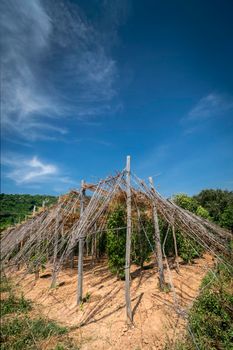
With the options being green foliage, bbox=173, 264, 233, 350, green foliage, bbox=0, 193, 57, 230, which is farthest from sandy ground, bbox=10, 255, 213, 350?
green foliage, bbox=0, 193, 57, 230

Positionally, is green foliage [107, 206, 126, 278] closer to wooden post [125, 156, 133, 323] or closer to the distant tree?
wooden post [125, 156, 133, 323]

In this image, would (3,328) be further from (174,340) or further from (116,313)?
(174,340)

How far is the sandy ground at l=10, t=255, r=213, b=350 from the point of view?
12.5ft

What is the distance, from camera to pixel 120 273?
7.11m

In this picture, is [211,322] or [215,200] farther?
[215,200]

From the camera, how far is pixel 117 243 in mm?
7344

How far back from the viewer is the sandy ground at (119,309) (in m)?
3.81

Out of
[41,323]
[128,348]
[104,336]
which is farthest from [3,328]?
[128,348]

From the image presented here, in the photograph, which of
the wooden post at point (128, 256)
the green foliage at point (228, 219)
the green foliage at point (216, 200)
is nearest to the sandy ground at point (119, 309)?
the wooden post at point (128, 256)

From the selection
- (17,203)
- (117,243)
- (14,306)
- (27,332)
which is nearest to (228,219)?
(117,243)

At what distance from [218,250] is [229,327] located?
1268mm

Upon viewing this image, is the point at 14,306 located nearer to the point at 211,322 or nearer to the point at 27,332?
the point at 27,332

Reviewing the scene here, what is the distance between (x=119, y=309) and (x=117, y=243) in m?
2.56

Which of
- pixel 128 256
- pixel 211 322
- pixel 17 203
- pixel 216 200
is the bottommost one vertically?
pixel 211 322
